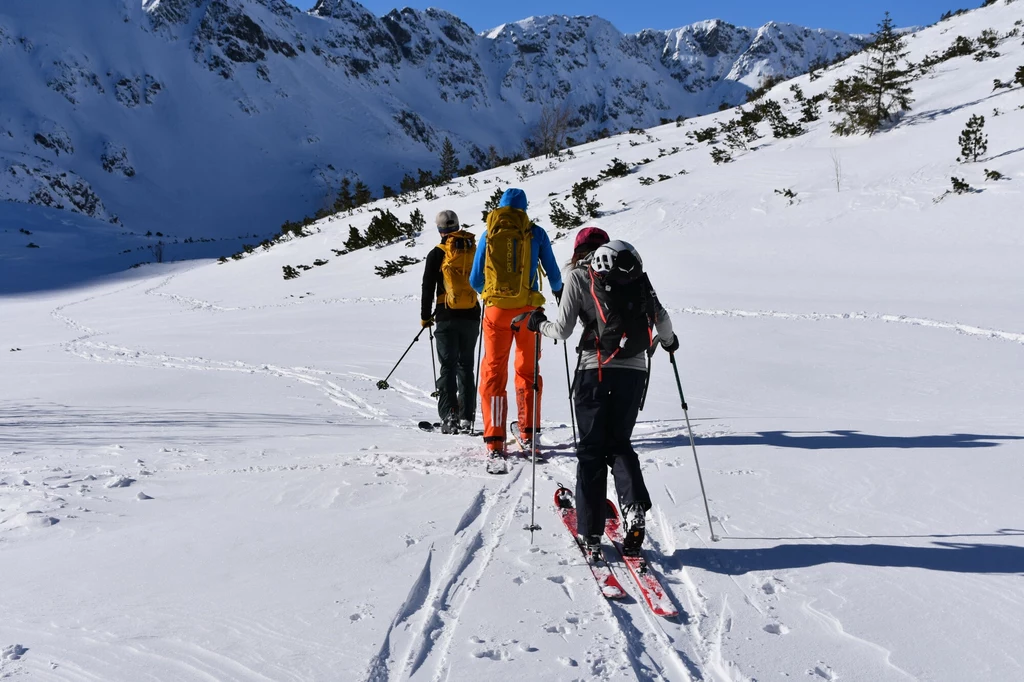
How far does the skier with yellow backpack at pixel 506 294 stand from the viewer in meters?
4.61

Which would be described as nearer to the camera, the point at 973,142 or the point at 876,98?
the point at 973,142

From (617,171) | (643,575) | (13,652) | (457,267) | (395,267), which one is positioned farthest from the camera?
(617,171)

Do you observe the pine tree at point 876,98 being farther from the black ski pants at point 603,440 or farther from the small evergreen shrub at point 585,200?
the black ski pants at point 603,440

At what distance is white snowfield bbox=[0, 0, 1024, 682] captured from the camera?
2.31m

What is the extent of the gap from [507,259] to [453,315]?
1042 mm

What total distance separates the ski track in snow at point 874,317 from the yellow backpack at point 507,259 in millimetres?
6667

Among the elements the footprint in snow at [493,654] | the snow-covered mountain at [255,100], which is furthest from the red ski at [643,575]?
the snow-covered mountain at [255,100]

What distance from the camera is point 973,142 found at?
1480cm

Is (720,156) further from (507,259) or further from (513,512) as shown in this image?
(513,512)

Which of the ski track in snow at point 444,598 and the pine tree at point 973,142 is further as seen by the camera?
the pine tree at point 973,142

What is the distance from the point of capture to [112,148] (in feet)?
218

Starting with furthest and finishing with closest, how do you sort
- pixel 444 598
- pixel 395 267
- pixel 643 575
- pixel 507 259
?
pixel 395 267
pixel 507 259
pixel 643 575
pixel 444 598

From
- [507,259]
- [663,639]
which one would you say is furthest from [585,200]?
[663,639]

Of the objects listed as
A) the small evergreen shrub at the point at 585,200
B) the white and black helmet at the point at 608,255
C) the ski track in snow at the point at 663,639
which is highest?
the small evergreen shrub at the point at 585,200
